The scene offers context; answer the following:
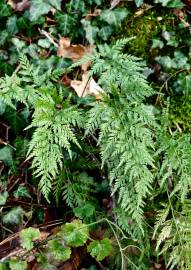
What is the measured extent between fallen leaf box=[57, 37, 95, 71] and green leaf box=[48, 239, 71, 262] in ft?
4.02

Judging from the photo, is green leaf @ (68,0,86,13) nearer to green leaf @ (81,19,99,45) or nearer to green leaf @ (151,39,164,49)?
green leaf @ (81,19,99,45)

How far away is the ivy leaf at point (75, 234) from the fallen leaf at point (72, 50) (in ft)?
3.78

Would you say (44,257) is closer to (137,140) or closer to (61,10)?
(137,140)

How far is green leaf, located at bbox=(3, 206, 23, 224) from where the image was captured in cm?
295

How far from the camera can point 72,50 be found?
10.7 ft

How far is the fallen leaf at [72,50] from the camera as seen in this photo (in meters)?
3.26

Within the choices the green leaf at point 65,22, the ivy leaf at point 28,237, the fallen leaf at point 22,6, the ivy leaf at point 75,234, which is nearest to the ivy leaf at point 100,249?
the ivy leaf at point 75,234

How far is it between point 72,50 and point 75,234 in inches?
51.2

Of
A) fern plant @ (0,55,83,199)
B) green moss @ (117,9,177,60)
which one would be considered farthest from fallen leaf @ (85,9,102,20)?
fern plant @ (0,55,83,199)

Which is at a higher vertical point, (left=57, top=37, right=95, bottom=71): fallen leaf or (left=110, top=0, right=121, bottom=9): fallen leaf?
(left=110, top=0, right=121, bottom=9): fallen leaf

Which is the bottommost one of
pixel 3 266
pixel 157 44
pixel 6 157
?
pixel 3 266

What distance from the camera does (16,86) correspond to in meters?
2.57

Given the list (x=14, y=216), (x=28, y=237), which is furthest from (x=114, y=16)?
(x=28, y=237)

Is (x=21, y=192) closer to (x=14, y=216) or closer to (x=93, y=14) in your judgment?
(x=14, y=216)
